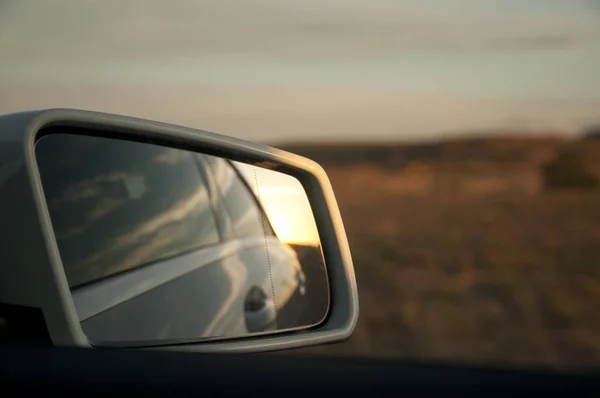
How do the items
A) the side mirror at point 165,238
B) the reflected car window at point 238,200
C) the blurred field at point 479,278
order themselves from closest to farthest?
the side mirror at point 165,238 < the reflected car window at point 238,200 < the blurred field at point 479,278

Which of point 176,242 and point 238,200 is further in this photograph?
point 238,200

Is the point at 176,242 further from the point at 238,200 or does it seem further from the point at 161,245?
the point at 238,200

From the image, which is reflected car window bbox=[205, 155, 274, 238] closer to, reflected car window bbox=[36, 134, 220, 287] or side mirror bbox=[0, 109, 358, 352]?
side mirror bbox=[0, 109, 358, 352]

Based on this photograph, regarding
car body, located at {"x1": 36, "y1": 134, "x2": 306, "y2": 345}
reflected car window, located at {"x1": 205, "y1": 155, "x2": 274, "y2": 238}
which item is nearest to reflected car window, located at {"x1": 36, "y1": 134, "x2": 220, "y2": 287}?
car body, located at {"x1": 36, "y1": 134, "x2": 306, "y2": 345}

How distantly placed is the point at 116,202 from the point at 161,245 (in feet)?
0.70

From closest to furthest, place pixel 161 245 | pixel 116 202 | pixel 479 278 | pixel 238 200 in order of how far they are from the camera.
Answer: pixel 116 202
pixel 161 245
pixel 238 200
pixel 479 278

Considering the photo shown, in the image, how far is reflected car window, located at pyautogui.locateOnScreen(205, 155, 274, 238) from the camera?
2.70 meters

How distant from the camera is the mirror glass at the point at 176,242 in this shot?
2074 mm

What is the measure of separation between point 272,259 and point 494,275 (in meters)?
9.49

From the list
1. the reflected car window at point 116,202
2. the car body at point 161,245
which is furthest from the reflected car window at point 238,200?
the reflected car window at point 116,202

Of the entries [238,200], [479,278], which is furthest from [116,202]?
[479,278]

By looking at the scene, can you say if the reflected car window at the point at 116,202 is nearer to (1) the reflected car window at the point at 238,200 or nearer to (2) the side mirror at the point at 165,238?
(2) the side mirror at the point at 165,238

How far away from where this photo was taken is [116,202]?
7.25 ft

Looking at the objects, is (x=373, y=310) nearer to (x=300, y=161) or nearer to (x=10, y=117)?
(x=300, y=161)
